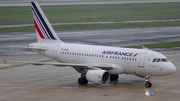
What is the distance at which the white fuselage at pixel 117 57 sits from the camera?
147 ft

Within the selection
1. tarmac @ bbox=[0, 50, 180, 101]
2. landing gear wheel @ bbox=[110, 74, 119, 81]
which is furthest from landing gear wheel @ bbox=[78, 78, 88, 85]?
landing gear wheel @ bbox=[110, 74, 119, 81]

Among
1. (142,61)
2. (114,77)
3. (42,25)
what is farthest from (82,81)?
(42,25)

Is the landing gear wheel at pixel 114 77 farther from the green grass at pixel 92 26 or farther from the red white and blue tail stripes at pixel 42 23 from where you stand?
the green grass at pixel 92 26

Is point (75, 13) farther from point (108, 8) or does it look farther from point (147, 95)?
point (147, 95)

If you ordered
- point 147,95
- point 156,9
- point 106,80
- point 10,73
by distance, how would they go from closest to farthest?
point 147,95
point 106,80
point 10,73
point 156,9

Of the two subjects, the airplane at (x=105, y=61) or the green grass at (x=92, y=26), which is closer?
the airplane at (x=105, y=61)

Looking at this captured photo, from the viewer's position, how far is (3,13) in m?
127

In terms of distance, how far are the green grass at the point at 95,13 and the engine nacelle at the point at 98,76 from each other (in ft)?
229

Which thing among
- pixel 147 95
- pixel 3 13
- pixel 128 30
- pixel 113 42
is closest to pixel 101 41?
pixel 113 42

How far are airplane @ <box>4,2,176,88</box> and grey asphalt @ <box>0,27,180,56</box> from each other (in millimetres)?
20138

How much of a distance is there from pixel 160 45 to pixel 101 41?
10484 mm

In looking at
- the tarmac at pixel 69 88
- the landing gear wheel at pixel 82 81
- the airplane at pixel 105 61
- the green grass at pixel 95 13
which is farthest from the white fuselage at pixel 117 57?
the green grass at pixel 95 13

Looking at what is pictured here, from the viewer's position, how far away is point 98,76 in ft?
146

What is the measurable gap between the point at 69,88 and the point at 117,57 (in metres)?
5.45
